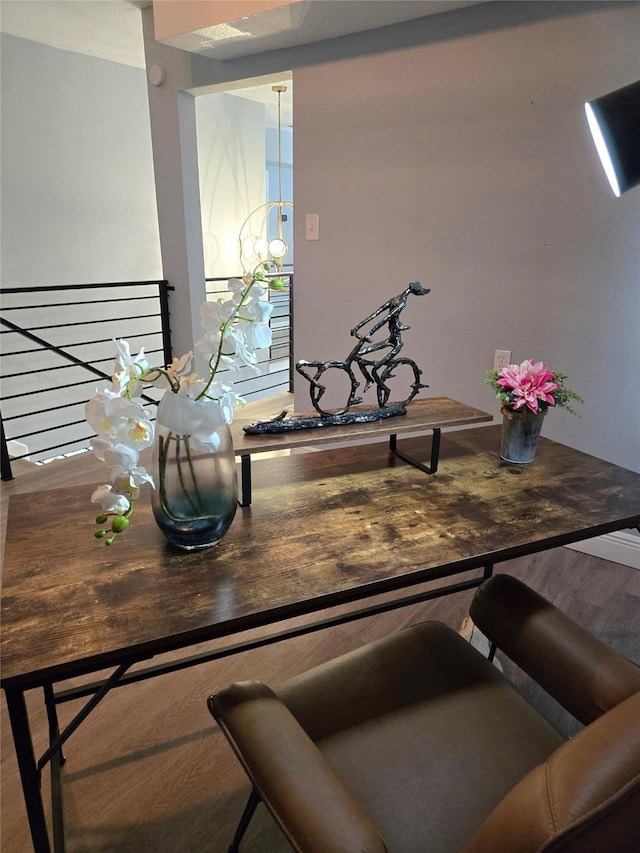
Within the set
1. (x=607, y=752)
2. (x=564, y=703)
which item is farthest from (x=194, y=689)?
(x=607, y=752)

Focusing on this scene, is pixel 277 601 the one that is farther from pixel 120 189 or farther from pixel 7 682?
pixel 120 189

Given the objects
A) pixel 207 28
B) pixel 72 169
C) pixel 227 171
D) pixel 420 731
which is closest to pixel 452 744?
pixel 420 731

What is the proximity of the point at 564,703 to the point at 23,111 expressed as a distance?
4828 millimetres

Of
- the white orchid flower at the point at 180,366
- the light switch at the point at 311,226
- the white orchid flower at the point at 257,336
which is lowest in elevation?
the white orchid flower at the point at 180,366

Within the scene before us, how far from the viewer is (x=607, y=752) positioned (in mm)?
575

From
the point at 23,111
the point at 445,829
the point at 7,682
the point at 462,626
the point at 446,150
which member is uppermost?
the point at 23,111

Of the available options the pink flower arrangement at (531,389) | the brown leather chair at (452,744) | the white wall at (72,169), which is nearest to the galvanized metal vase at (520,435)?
the pink flower arrangement at (531,389)

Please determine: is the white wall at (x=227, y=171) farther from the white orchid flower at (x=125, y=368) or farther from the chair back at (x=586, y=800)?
the chair back at (x=586, y=800)

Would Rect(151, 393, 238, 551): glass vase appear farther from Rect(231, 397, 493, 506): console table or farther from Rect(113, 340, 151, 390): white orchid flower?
Rect(231, 397, 493, 506): console table

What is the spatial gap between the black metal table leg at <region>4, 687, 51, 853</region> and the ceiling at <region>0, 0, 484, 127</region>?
246 centimetres

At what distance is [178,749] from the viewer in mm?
1559

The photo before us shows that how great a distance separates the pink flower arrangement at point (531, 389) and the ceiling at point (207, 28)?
1.67 m

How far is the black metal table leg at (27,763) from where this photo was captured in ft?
2.73

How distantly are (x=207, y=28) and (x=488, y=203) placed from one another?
4.71ft
